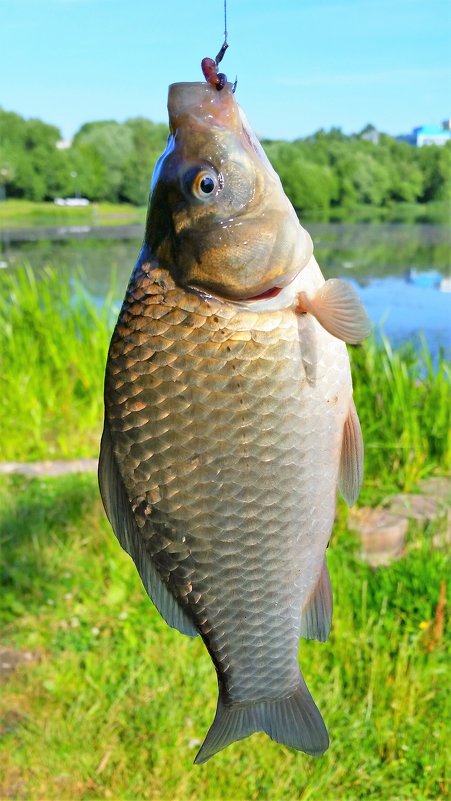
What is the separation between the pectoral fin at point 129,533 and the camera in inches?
44.0

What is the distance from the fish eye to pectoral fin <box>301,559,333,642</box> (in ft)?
1.94

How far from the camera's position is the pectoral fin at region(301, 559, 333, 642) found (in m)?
1.26

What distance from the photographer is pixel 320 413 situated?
3.75ft

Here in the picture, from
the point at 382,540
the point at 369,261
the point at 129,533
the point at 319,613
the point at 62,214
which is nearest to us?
the point at 129,533

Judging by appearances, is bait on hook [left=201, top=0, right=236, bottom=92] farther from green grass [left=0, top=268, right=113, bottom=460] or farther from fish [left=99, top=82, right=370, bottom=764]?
green grass [left=0, top=268, right=113, bottom=460]

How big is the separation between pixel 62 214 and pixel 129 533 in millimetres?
29370

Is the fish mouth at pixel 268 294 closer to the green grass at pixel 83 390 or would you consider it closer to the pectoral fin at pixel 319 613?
the pectoral fin at pixel 319 613

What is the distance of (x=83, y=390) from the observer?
17.6ft

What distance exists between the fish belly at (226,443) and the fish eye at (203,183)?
0.39 ft

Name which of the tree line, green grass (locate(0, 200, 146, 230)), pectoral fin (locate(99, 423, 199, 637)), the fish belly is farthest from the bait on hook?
green grass (locate(0, 200, 146, 230))

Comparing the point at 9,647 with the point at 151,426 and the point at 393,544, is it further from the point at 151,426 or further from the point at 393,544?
the point at 151,426

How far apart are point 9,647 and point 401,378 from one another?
2.49 metres

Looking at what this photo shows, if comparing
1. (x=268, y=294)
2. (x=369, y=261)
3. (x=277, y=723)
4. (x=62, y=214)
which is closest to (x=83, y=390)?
(x=277, y=723)

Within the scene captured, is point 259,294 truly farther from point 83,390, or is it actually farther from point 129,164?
point 129,164
